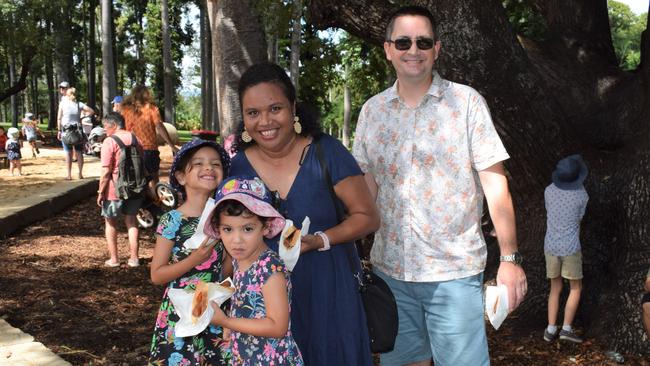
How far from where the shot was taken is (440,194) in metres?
3.04

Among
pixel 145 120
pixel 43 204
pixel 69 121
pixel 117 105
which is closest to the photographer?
pixel 145 120

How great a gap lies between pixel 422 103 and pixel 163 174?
47.7ft

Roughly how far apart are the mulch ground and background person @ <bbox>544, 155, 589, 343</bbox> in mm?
285

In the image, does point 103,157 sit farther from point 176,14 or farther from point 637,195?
point 176,14

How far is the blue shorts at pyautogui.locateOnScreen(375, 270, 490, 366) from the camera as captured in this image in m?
3.03

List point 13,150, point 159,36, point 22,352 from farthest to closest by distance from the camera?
point 159,36, point 13,150, point 22,352

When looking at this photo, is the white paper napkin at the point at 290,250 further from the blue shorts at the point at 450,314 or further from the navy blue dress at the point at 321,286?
the blue shorts at the point at 450,314

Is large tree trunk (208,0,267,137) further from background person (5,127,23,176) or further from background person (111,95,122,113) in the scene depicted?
background person (5,127,23,176)

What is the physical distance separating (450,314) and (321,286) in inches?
22.6

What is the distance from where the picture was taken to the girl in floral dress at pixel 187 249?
3225 millimetres

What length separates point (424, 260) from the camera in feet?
10.1

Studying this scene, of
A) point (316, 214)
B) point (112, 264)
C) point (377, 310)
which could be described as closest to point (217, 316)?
point (316, 214)

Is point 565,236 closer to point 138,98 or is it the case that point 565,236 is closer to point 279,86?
point 279,86

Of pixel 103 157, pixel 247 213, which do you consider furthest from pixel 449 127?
pixel 103 157
